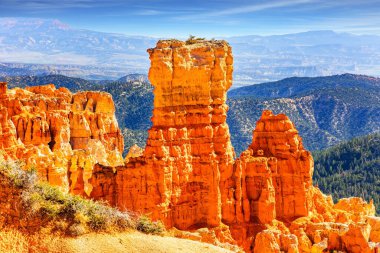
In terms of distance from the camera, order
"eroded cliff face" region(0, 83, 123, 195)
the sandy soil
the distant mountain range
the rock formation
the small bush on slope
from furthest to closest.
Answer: the distant mountain range → "eroded cliff face" region(0, 83, 123, 195) → the rock formation → the small bush on slope → the sandy soil

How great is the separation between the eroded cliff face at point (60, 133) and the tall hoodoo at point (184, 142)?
232 inches

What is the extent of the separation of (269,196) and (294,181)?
116 inches

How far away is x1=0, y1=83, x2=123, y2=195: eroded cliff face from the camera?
146ft

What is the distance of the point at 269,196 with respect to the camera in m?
43.7

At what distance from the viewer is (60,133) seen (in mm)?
56344

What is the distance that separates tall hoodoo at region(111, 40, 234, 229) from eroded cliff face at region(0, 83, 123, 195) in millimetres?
5883

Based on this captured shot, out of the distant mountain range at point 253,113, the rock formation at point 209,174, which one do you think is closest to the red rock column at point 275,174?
the rock formation at point 209,174

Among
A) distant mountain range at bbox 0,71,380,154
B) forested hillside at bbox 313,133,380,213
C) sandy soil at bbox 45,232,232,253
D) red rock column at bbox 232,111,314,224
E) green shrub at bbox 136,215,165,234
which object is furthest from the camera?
distant mountain range at bbox 0,71,380,154

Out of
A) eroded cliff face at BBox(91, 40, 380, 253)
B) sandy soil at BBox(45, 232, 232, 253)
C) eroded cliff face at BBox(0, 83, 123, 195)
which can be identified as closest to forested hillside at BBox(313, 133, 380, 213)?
eroded cliff face at BBox(0, 83, 123, 195)

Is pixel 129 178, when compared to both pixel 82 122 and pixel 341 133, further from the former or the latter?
pixel 341 133

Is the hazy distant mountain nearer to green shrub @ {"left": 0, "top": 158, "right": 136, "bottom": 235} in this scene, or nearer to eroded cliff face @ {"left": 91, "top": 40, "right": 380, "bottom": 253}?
eroded cliff face @ {"left": 91, "top": 40, "right": 380, "bottom": 253}

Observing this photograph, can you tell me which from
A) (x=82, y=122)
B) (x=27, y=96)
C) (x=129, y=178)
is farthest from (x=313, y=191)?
(x=27, y=96)

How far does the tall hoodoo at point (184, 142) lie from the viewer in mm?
40688

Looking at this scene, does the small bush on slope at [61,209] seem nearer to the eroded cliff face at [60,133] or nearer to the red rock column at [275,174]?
the eroded cliff face at [60,133]
